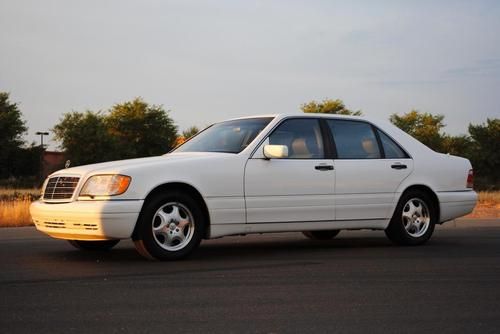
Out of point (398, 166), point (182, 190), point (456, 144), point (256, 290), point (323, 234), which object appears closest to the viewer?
point (256, 290)

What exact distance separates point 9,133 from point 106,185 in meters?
45.8

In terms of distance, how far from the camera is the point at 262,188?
8.78 m

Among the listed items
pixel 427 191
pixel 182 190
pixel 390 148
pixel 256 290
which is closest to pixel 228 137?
pixel 182 190

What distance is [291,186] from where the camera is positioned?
8969 mm

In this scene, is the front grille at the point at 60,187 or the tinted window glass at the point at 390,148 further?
the tinted window glass at the point at 390,148

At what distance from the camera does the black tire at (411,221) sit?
9930 millimetres

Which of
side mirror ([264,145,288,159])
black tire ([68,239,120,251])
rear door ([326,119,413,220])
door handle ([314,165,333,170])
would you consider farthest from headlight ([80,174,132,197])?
rear door ([326,119,413,220])

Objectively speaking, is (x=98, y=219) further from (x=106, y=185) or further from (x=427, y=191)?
(x=427, y=191)

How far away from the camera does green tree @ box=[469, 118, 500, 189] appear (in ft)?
192

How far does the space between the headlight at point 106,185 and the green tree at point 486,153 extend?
51.6 m

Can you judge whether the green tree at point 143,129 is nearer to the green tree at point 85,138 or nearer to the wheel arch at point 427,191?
the green tree at point 85,138

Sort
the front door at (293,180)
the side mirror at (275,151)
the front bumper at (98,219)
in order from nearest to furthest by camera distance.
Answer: the front bumper at (98,219), the side mirror at (275,151), the front door at (293,180)

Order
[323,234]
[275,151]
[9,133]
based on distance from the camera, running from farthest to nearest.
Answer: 1. [9,133]
2. [323,234]
3. [275,151]

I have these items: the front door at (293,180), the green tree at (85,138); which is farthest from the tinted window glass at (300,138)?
the green tree at (85,138)
